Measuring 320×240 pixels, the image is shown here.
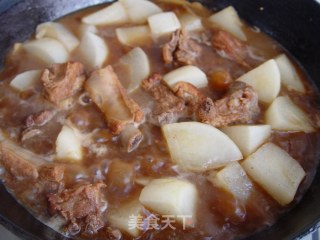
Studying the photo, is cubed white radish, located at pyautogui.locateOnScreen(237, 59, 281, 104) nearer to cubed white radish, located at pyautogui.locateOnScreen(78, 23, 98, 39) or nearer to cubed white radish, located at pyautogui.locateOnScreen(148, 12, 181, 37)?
cubed white radish, located at pyautogui.locateOnScreen(148, 12, 181, 37)

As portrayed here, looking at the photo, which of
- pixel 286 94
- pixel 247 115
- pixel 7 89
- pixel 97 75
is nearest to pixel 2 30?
pixel 7 89

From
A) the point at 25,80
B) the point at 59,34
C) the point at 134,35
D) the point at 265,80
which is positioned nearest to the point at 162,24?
the point at 134,35

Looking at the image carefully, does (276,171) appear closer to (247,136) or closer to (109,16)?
(247,136)

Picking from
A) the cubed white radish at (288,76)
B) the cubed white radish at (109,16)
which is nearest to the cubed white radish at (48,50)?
the cubed white radish at (109,16)

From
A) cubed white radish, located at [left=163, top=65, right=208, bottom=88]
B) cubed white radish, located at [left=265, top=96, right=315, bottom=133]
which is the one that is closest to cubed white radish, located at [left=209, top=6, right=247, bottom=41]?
cubed white radish, located at [left=163, top=65, right=208, bottom=88]

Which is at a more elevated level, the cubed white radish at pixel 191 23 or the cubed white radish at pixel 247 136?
the cubed white radish at pixel 191 23

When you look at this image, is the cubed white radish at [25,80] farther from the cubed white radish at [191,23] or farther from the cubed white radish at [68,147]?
the cubed white radish at [191,23]
